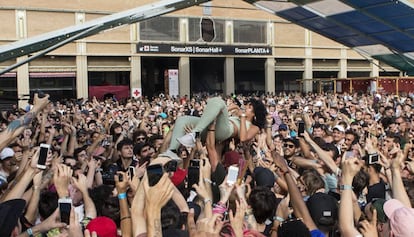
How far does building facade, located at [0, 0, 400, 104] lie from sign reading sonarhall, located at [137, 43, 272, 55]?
0.08 meters

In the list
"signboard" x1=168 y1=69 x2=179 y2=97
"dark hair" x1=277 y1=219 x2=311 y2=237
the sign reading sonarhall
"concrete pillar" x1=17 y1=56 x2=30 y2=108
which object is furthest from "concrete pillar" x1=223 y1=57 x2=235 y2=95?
"dark hair" x1=277 y1=219 x2=311 y2=237

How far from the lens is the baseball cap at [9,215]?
3.43 metres

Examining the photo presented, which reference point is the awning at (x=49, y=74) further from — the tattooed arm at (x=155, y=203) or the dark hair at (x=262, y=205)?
the tattooed arm at (x=155, y=203)

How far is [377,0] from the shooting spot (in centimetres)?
1435

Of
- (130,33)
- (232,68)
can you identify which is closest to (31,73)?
(130,33)

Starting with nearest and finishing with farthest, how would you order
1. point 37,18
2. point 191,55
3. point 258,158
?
1. point 258,158
2. point 37,18
3. point 191,55

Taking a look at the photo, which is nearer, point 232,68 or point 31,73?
point 31,73

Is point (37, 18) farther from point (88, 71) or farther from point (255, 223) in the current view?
point (255, 223)

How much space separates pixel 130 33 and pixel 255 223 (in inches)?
1467

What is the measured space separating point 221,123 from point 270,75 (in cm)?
4196

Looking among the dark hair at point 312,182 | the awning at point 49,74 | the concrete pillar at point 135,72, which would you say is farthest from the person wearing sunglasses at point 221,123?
the concrete pillar at point 135,72

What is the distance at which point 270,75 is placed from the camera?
154 ft

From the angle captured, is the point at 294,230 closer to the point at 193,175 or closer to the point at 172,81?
the point at 193,175

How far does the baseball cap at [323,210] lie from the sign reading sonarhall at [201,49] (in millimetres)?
36924
